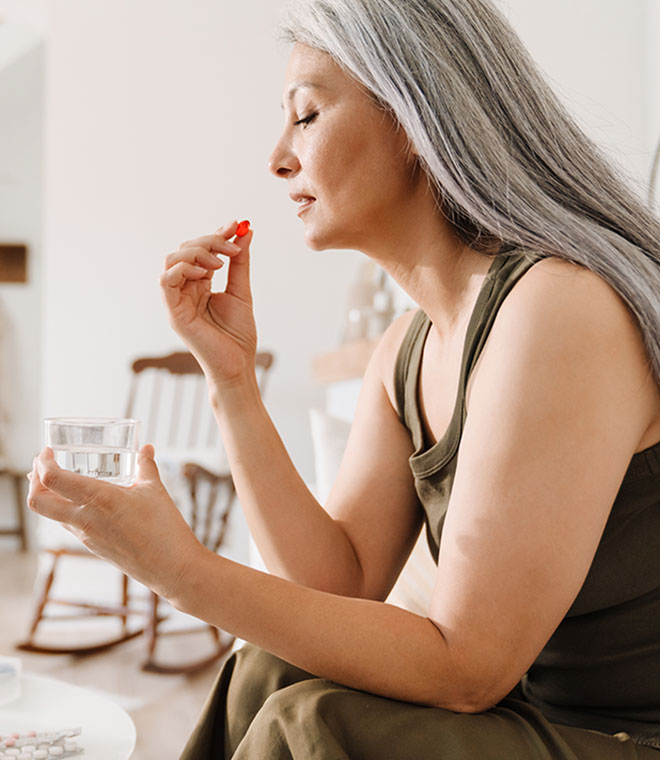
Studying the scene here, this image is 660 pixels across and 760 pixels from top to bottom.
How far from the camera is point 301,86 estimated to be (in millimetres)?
1006

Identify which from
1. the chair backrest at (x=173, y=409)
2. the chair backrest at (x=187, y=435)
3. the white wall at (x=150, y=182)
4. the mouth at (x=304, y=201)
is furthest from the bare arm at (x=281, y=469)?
the white wall at (x=150, y=182)

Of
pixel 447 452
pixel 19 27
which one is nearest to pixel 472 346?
pixel 447 452

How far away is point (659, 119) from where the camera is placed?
2348 millimetres

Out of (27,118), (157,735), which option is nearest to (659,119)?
(157,735)

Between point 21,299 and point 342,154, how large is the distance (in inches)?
185

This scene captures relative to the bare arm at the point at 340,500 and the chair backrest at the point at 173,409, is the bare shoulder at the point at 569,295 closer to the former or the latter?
the bare arm at the point at 340,500

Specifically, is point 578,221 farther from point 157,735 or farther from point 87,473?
point 157,735

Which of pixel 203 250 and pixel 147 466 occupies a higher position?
pixel 203 250

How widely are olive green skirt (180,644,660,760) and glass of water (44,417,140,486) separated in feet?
0.81

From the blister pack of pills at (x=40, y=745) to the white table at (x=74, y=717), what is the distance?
17 mm

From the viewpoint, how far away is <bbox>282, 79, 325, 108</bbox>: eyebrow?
99 centimetres

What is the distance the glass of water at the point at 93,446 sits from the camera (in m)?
0.80

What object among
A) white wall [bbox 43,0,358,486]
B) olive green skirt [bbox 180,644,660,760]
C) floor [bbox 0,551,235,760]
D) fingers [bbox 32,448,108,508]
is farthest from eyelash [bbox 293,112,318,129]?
white wall [bbox 43,0,358,486]

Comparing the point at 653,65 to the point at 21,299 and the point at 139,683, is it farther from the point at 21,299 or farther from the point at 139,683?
the point at 21,299
